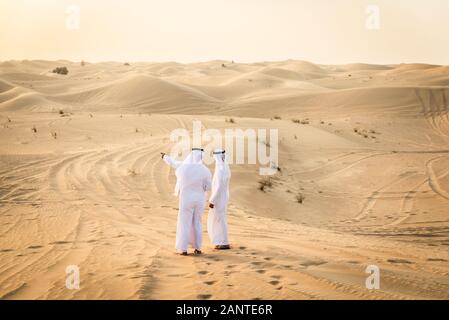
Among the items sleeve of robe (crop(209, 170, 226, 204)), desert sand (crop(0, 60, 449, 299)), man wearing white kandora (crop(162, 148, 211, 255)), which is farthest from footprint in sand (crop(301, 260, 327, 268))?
sleeve of robe (crop(209, 170, 226, 204))

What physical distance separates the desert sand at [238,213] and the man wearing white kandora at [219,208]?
0.23m

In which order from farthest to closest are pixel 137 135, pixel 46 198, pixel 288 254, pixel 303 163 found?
pixel 137 135
pixel 303 163
pixel 46 198
pixel 288 254

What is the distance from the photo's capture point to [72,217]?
904 centimetres

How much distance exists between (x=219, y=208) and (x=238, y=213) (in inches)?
123

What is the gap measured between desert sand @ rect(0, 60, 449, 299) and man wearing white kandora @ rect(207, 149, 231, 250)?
0.74ft

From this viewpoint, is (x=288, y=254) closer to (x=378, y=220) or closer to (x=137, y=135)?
(x=378, y=220)

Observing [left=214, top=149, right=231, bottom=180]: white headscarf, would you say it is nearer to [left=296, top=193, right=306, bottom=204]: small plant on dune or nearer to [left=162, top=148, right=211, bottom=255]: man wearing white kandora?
[left=162, top=148, right=211, bottom=255]: man wearing white kandora

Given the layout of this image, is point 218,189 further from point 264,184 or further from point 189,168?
point 264,184

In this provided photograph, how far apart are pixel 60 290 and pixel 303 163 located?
12150 millimetres

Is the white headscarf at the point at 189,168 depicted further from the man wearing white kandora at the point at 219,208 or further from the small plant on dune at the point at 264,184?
the small plant on dune at the point at 264,184

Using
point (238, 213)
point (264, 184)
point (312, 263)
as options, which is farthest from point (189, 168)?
point (264, 184)

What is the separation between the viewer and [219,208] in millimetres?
7383

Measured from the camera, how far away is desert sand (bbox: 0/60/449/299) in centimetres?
552
